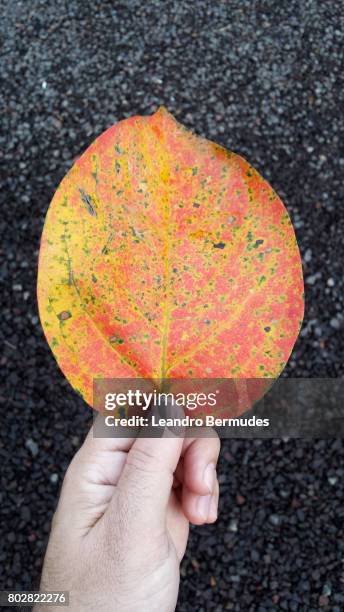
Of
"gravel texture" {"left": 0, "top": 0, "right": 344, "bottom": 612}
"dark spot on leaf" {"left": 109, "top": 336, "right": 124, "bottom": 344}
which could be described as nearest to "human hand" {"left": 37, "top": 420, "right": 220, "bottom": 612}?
"dark spot on leaf" {"left": 109, "top": 336, "right": 124, "bottom": 344}

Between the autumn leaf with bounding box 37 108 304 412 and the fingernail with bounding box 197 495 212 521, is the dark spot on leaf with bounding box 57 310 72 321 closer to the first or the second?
the autumn leaf with bounding box 37 108 304 412

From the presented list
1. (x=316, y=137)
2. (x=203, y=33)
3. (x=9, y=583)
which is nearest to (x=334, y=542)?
(x=9, y=583)

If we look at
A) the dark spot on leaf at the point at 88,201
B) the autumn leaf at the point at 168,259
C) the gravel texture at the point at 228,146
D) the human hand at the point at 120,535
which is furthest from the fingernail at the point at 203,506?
the gravel texture at the point at 228,146

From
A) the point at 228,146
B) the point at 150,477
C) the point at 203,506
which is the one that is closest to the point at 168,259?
the point at 150,477

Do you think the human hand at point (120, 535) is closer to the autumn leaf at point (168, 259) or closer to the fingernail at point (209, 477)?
the fingernail at point (209, 477)

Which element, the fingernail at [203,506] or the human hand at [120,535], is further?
the fingernail at [203,506]

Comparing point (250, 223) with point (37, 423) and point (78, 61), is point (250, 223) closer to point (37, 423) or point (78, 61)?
point (37, 423)

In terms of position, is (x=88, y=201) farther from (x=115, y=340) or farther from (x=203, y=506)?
(x=203, y=506)
